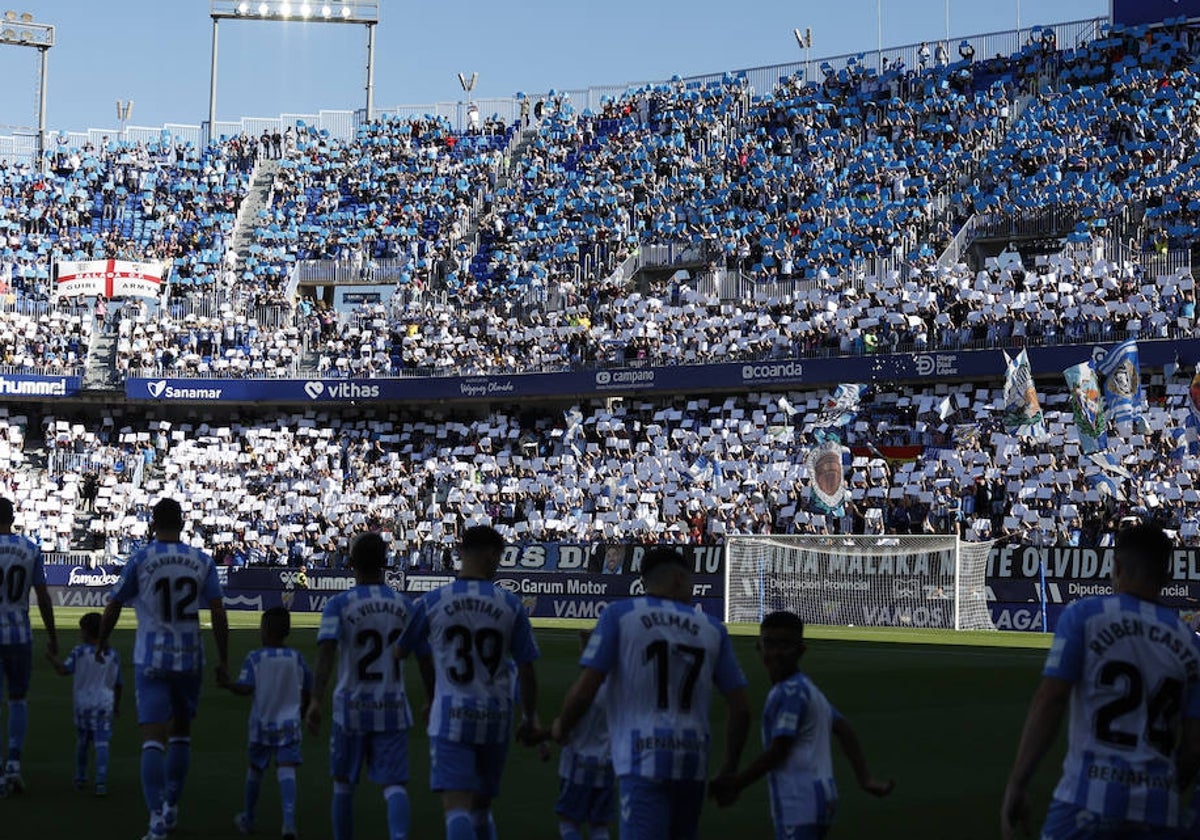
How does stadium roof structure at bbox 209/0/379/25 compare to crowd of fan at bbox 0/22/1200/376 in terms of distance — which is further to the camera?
stadium roof structure at bbox 209/0/379/25

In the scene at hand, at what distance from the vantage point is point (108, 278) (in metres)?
62.6

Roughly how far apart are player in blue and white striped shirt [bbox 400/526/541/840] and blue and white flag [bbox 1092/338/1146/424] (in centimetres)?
3079

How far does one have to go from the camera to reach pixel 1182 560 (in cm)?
3562

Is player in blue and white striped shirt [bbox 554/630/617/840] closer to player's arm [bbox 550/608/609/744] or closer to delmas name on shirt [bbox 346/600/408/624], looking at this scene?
player's arm [bbox 550/608/609/744]

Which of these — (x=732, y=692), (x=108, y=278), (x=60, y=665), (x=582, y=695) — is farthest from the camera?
(x=108, y=278)

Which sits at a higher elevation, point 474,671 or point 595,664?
point 595,664

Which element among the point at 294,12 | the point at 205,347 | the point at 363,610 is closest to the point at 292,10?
the point at 294,12

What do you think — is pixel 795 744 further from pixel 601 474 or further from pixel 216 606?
pixel 601 474

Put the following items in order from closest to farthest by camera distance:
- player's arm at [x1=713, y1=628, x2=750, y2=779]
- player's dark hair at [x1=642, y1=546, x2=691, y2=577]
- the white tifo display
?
player's arm at [x1=713, y1=628, x2=750, y2=779]
player's dark hair at [x1=642, y1=546, x2=691, y2=577]
the white tifo display

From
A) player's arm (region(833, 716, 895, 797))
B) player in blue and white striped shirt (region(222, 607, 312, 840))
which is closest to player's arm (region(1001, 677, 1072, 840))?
player's arm (region(833, 716, 895, 797))

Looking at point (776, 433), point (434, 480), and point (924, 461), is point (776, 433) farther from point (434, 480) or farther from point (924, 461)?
point (434, 480)

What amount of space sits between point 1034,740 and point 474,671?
3558 millimetres

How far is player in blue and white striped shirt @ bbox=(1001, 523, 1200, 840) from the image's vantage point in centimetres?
664

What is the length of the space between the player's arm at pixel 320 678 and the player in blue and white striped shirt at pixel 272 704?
1.47m
